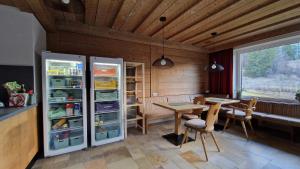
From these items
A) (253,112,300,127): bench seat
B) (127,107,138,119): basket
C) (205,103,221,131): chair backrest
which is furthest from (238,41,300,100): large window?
(127,107,138,119): basket

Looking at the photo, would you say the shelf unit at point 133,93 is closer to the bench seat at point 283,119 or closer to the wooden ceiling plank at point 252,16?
the wooden ceiling plank at point 252,16

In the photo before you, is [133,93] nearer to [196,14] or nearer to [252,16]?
[196,14]

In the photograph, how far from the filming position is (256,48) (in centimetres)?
382

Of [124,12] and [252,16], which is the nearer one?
[124,12]

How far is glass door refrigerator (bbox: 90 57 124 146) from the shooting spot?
8.68ft

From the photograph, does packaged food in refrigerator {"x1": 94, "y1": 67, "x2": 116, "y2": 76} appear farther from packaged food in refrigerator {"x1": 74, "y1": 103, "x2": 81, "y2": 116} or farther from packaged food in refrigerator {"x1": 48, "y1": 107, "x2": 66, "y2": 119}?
packaged food in refrigerator {"x1": 48, "y1": 107, "x2": 66, "y2": 119}

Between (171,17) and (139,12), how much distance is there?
63 cm

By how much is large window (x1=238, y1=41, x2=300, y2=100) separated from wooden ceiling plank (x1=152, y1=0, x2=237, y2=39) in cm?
222

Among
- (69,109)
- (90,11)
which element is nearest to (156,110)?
(69,109)

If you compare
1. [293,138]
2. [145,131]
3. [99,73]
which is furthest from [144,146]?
[293,138]

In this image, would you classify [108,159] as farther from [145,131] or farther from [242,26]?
[242,26]

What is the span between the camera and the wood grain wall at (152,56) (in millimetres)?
2971

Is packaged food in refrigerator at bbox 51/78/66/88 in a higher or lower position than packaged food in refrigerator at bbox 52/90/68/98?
higher

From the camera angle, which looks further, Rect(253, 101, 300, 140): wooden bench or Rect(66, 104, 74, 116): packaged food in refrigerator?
Rect(253, 101, 300, 140): wooden bench
